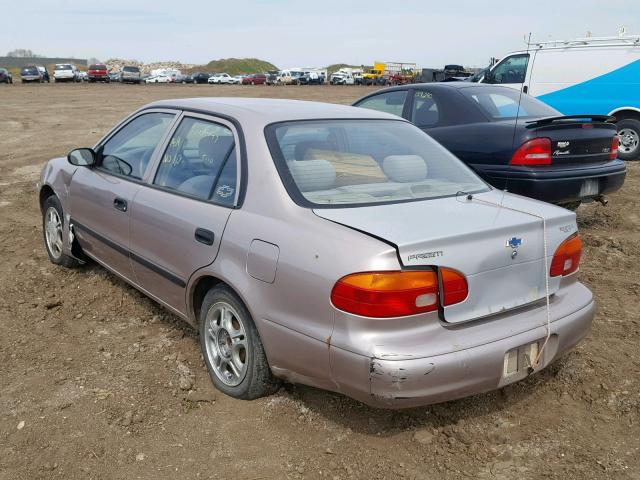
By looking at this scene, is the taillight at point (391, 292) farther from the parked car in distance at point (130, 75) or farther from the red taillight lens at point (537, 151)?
the parked car in distance at point (130, 75)

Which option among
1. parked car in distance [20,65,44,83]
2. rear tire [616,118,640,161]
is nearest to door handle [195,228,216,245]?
rear tire [616,118,640,161]

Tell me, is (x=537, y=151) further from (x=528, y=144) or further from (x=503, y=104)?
(x=503, y=104)

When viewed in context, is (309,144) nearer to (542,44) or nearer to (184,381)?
(184,381)

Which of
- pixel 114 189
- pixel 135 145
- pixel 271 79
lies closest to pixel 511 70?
pixel 135 145

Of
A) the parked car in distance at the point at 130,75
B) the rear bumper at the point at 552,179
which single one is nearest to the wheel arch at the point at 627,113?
the rear bumper at the point at 552,179

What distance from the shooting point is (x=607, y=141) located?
611cm

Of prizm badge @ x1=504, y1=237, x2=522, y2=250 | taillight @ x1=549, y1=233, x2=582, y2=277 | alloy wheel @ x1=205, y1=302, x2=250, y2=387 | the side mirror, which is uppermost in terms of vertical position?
the side mirror

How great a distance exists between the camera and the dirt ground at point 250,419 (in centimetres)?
279

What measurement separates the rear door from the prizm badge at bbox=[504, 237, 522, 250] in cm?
136

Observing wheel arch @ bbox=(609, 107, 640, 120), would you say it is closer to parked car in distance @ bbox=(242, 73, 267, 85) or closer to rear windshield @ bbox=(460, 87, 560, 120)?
rear windshield @ bbox=(460, 87, 560, 120)

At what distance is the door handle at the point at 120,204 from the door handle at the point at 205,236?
37.7 inches

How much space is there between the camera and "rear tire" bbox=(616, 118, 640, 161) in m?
10.8

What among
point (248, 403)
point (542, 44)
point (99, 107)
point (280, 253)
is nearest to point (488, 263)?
point (280, 253)

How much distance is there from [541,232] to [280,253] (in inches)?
49.1
